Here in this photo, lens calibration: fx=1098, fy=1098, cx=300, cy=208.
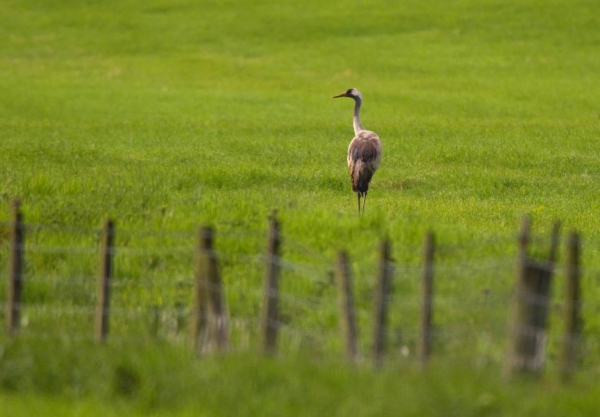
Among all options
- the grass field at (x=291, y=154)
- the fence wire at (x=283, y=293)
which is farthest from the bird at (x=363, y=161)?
the fence wire at (x=283, y=293)

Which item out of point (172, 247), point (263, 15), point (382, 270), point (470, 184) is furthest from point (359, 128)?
point (263, 15)

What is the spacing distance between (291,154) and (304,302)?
16.4 m

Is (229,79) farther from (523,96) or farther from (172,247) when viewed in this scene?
(172,247)

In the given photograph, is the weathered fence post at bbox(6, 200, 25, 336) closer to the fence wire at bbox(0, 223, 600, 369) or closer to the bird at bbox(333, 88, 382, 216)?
the fence wire at bbox(0, 223, 600, 369)

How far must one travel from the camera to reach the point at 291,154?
27.6 meters

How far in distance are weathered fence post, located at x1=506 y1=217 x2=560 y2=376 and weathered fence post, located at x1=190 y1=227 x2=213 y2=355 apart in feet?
8.64

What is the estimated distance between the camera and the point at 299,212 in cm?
1514

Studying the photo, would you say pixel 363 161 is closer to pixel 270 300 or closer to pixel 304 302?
pixel 304 302

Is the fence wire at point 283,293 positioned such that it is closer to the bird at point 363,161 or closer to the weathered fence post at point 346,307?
the weathered fence post at point 346,307

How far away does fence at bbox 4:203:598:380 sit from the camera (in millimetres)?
8852

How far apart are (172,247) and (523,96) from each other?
3077 cm

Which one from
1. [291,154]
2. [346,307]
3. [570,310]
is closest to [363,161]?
[291,154]

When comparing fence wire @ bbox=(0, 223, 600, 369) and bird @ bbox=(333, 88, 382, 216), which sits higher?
bird @ bbox=(333, 88, 382, 216)

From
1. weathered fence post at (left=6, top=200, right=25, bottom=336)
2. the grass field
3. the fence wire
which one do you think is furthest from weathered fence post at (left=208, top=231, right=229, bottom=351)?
weathered fence post at (left=6, top=200, right=25, bottom=336)
